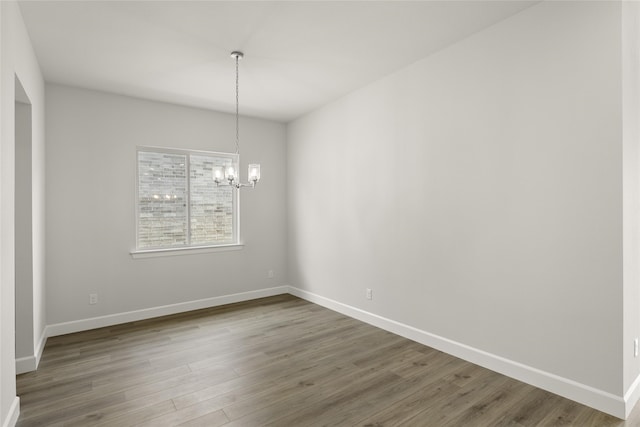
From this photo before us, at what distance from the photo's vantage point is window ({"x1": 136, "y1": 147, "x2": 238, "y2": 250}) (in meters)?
4.43

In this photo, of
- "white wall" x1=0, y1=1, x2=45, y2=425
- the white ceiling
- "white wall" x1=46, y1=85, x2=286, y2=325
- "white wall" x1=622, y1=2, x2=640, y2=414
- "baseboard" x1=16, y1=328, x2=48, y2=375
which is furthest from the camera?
"white wall" x1=46, y1=85, x2=286, y2=325

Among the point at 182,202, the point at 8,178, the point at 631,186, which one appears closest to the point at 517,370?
the point at 631,186

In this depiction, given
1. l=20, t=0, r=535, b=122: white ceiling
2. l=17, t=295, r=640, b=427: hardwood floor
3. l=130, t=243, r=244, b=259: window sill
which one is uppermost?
l=20, t=0, r=535, b=122: white ceiling

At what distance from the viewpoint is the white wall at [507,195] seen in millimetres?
2264

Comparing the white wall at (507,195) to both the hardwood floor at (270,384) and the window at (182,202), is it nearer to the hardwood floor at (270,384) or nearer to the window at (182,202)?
the hardwood floor at (270,384)

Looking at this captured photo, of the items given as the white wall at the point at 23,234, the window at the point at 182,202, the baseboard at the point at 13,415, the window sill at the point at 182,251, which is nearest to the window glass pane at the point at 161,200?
the window at the point at 182,202

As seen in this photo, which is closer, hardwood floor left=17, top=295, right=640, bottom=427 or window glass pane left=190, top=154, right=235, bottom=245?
hardwood floor left=17, top=295, right=640, bottom=427

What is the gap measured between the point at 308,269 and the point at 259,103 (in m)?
2.48

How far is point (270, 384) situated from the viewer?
268 centimetres

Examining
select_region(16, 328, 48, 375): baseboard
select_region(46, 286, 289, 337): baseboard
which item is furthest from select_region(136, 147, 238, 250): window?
select_region(16, 328, 48, 375): baseboard

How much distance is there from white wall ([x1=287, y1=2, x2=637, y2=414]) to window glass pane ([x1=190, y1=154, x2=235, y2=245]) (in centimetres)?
201

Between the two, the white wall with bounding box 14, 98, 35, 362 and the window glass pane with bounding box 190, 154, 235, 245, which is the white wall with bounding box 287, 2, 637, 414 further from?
the white wall with bounding box 14, 98, 35, 362

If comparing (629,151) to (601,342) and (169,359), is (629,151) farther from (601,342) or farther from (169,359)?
(169,359)

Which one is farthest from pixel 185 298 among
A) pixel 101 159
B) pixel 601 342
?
pixel 601 342
